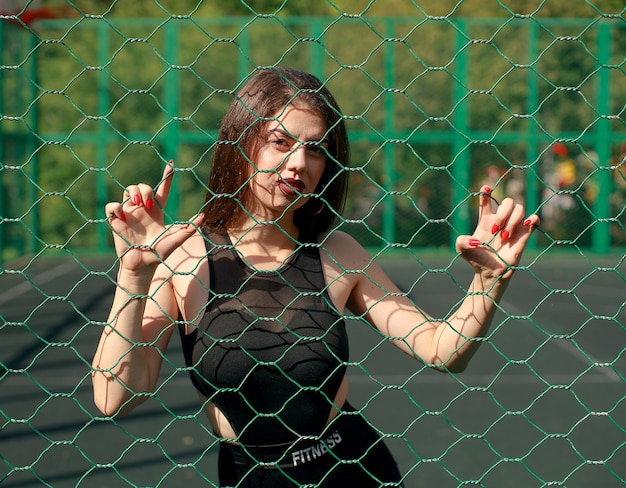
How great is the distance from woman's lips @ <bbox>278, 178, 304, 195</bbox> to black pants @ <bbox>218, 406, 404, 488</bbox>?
484mm

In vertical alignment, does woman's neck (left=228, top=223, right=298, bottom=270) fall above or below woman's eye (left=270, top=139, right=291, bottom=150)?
below

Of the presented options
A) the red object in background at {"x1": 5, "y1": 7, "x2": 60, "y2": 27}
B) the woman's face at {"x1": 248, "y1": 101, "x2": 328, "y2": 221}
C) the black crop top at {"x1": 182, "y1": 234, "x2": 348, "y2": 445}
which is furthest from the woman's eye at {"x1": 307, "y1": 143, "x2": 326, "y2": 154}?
the red object in background at {"x1": 5, "y1": 7, "x2": 60, "y2": 27}

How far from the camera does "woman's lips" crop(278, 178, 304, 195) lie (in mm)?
1438

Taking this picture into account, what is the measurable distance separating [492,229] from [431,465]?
2.08 meters

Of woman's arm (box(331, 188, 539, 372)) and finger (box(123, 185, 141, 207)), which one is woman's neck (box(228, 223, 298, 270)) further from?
finger (box(123, 185, 141, 207))

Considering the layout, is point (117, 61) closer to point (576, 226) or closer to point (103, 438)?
point (576, 226)

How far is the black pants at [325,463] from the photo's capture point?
5.10 ft

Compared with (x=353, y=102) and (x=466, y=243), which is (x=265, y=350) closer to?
(x=466, y=243)

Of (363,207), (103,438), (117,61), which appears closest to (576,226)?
(363,207)

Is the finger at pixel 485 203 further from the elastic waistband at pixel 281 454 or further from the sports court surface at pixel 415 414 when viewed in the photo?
the elastic waistband at pixel 281 454

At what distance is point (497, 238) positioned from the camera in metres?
1.44

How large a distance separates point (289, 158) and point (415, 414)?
8.96 feet

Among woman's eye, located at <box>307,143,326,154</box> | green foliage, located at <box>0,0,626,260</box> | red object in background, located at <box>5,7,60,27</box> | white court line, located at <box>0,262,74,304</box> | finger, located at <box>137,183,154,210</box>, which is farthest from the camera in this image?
green foliage, located at <box>0,0,626,260</box>

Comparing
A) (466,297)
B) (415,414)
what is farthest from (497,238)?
(415,414)
